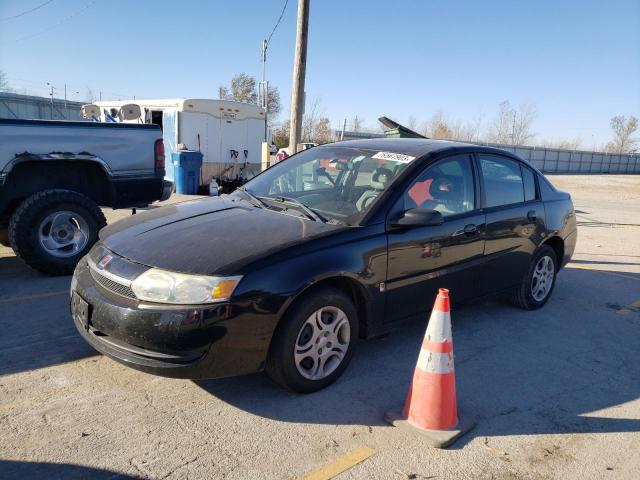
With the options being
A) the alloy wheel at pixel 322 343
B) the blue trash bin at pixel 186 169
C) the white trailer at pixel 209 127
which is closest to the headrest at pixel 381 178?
the alloy wheel at pixel 322 343

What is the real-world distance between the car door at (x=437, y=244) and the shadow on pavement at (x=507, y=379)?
453 mm

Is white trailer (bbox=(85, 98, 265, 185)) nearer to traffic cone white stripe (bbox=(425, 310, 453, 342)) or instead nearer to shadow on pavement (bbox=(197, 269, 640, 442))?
shadow on pavement (bbox=(197, 269, 640, 442))

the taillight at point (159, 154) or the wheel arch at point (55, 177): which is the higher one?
the taillight at point (159, 154)

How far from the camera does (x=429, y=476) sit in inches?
105

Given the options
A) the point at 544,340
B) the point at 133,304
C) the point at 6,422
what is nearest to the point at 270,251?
the point at 133,304

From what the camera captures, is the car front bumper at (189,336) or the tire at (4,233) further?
the tire at (4,233)

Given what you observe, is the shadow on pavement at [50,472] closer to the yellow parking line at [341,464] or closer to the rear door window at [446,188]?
the yellow parking line at [341,464]

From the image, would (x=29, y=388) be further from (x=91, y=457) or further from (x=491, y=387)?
(x=491, y=387)

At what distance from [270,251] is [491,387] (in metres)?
1.84

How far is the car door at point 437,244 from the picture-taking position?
3748 millimetres

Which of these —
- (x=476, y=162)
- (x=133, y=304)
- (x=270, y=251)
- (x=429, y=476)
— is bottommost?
(x=429, y=476)

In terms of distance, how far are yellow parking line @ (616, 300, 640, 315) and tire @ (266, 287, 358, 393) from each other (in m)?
3.52

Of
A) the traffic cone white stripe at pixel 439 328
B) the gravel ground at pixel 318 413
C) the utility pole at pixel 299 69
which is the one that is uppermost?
the utility pole at pixel 299 69

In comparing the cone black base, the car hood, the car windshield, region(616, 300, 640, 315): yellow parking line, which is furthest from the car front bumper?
region(616, 300, 640, 315): yellow parking line
